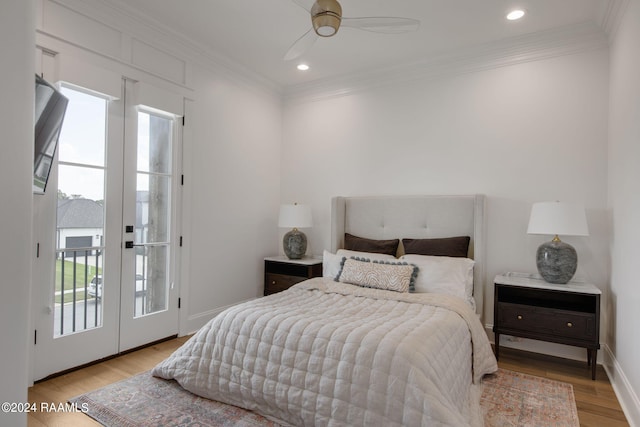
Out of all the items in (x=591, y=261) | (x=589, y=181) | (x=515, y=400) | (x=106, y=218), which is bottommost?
(x=515, y=400)

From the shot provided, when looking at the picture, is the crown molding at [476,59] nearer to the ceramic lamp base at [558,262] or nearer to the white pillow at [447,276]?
the ceramic lamp base at [558,262]

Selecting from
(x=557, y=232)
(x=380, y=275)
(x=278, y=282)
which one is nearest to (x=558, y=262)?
(x=557, y=232)

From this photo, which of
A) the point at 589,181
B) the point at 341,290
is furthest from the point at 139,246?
the point at 589,181

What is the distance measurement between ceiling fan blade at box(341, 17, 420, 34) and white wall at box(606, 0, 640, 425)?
135 cm

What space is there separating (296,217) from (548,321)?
255 centimetres

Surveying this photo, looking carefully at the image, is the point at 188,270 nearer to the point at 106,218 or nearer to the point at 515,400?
the point at 106,218

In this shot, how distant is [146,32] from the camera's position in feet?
10.3

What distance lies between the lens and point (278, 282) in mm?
4184

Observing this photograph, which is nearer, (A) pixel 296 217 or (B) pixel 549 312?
(B) pixel 549 312

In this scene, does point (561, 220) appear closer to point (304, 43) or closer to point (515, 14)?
point (515, 14)

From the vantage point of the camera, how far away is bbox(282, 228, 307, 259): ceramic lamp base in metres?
4.21

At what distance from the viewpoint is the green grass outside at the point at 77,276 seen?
104 inches

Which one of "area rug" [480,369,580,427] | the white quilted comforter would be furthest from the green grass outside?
"area rug" [480,369,580,427]

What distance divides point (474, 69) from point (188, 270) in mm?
3435
